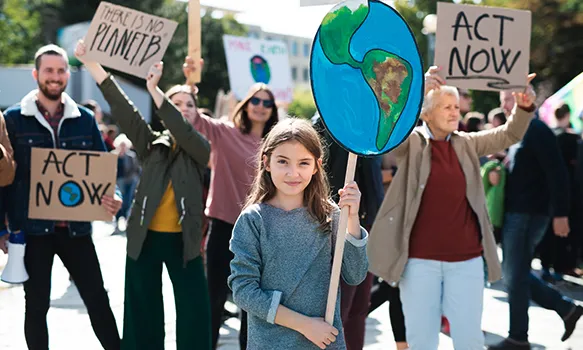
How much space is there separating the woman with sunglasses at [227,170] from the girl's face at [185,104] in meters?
0.16

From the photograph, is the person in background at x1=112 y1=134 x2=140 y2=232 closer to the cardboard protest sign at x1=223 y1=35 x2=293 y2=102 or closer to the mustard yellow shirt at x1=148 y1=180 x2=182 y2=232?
the cardboard protest sign at x1=223 y1=35 x2=293 y2=102

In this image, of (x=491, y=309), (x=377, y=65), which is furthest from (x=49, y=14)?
(x=377, y=65)

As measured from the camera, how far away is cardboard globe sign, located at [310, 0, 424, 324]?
344cm

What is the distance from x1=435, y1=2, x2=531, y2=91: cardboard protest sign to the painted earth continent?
1.77 meters

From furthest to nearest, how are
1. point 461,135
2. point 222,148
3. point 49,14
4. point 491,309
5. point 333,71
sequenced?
point 49,14
point 491,309
point 222,148
point 461,135
point 333,71

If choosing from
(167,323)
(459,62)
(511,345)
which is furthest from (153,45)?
(511,345)

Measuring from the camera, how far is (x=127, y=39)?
18.5ft

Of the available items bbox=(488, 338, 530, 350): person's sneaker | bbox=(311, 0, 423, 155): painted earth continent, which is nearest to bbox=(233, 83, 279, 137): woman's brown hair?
bbox=(488, 338, 530, 350): person's sneaker

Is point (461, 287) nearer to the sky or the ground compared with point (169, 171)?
nearer to the ground

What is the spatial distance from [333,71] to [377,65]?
0.20 m

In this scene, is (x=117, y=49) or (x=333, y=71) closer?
(x=333, y=71)

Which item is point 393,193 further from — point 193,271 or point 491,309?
point 491,309

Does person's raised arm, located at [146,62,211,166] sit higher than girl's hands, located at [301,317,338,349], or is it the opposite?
person's raised arm, located at [146,62,211,166]

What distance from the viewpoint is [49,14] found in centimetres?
4884
